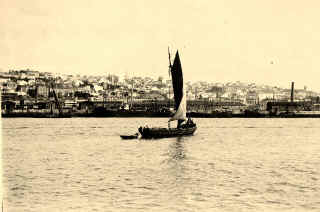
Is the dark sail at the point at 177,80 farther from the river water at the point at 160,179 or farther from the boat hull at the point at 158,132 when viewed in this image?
the river water at the point at 160,179

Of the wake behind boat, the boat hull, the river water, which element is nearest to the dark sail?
the wake behind boat

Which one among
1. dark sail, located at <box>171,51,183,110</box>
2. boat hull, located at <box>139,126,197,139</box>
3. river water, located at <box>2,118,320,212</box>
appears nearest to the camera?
river water, located at <box>2,118,320,212</box>

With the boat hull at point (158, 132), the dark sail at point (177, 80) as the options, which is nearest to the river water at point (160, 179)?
the boat hull at point (158, 132)

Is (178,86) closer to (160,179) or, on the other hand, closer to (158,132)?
(158,132)

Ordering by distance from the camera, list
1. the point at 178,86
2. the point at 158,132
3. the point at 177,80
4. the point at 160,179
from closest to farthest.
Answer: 1. the point at 160,179
2. the point at 177,80
3. the point at 178,86
4. the point at 158,132

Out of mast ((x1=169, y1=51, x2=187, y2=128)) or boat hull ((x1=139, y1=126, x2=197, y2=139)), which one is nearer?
mast ((x1=169, y1=51, x2=187, y2=128))

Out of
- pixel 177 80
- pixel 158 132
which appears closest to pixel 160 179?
pixel 177 80

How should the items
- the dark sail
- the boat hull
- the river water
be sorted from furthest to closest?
the boat hull, the dark sail, the river water

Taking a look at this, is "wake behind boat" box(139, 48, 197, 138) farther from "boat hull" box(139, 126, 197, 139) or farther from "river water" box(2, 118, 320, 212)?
"river water" box(2, 118, 320, 212)

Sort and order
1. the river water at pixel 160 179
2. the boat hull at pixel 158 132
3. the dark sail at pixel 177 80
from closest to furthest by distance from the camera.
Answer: the river water at pixel 160 179
the dark sail at pixel 177 80
the boat hull at pixel 158 132

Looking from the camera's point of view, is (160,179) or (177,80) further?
(177,80)

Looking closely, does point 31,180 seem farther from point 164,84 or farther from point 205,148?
point 164,84

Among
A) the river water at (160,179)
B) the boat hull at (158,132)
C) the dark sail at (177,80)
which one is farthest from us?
the boat hull at (158,132)

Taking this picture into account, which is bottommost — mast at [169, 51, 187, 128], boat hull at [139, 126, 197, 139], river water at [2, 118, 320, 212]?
river water at [2, 118, 320, 212]
